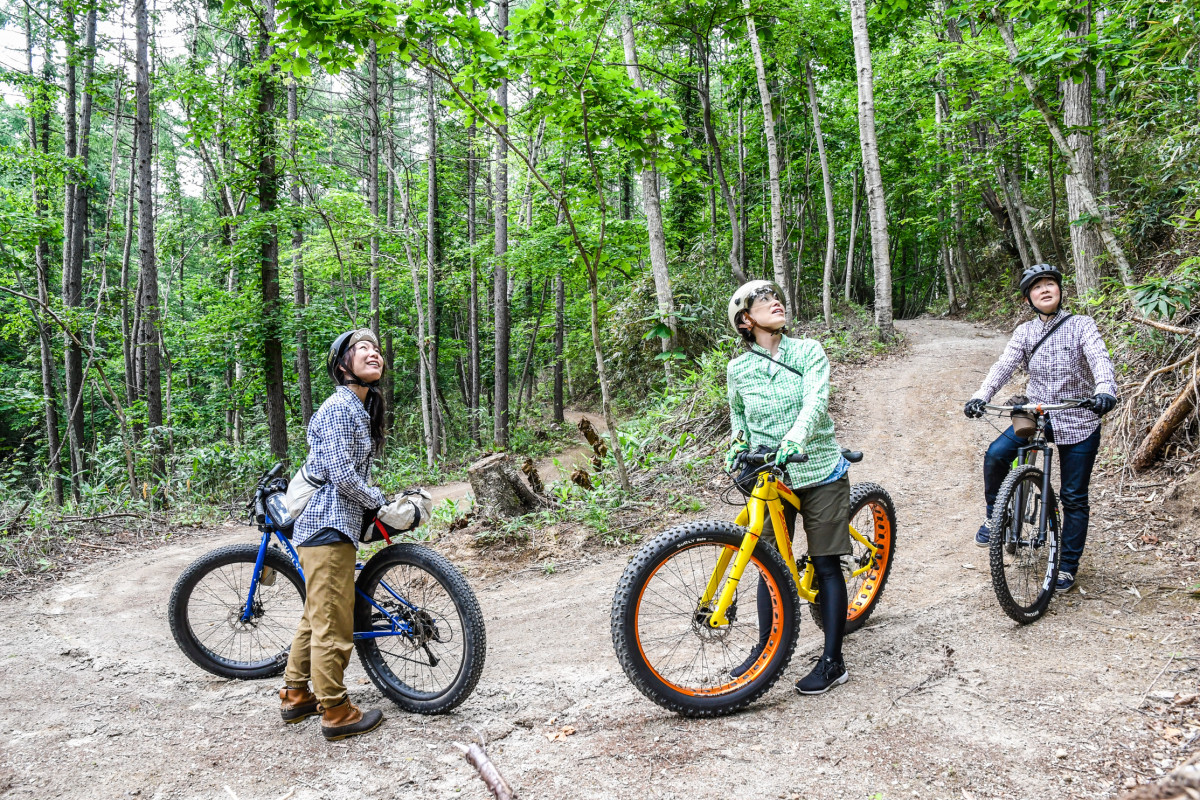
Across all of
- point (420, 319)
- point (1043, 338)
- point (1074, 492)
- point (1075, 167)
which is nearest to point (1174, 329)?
point (1043, 338)

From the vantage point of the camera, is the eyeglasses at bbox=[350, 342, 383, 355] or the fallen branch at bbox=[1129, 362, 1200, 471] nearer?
the eyeglasses at bbox=[350, 342, 383, 355]

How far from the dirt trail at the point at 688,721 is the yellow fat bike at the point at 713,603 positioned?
6.5 inches

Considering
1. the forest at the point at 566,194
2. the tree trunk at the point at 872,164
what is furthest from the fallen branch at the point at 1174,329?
the tree trunk at the point at 872,164

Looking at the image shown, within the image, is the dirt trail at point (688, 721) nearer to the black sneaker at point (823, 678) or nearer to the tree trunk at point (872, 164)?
the black sneaker at point (823, 678)

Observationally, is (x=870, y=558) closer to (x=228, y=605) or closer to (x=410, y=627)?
(x=410, y=627)

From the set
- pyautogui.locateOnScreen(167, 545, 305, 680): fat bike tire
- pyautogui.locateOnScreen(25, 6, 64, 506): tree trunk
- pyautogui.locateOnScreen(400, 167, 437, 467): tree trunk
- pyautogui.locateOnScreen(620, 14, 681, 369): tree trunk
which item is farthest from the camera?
pyautogui.locateOnScreen(400, 167, 437, 467): tree trunk

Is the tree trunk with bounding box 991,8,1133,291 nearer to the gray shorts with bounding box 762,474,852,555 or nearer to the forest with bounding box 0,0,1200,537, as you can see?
the forest with bounding box 0,0,1200,537

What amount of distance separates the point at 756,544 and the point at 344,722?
2.10 metres

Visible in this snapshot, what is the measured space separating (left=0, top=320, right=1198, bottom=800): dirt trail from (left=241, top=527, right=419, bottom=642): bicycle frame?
0.41 metres

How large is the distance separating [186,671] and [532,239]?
10931 mm

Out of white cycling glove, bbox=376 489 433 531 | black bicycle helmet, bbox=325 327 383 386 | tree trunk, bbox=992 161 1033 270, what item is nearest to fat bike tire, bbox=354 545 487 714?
white cycling glove, bbox=376 489 433 531

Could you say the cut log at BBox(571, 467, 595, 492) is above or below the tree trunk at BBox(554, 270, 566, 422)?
below

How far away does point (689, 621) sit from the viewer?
9.73ft

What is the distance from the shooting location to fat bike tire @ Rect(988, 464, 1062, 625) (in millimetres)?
3523
